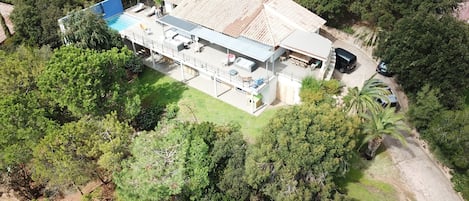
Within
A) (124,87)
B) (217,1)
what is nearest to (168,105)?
(124,87)

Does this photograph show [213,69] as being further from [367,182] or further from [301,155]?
[367,182]

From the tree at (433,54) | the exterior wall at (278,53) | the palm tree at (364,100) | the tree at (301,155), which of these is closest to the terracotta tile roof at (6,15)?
the exterior wall at (278,53)

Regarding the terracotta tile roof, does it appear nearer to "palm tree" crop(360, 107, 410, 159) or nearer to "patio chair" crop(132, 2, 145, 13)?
"patio chair" crop(132, 2, 145, 13)

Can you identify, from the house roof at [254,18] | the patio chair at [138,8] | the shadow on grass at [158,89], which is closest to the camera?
the house roof at [254,18]

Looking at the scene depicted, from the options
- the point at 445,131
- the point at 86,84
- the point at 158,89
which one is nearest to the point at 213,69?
the point at 158,89

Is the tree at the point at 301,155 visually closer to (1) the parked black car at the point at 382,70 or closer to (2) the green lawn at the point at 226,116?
(2) the green lawn at the point at 226,116
